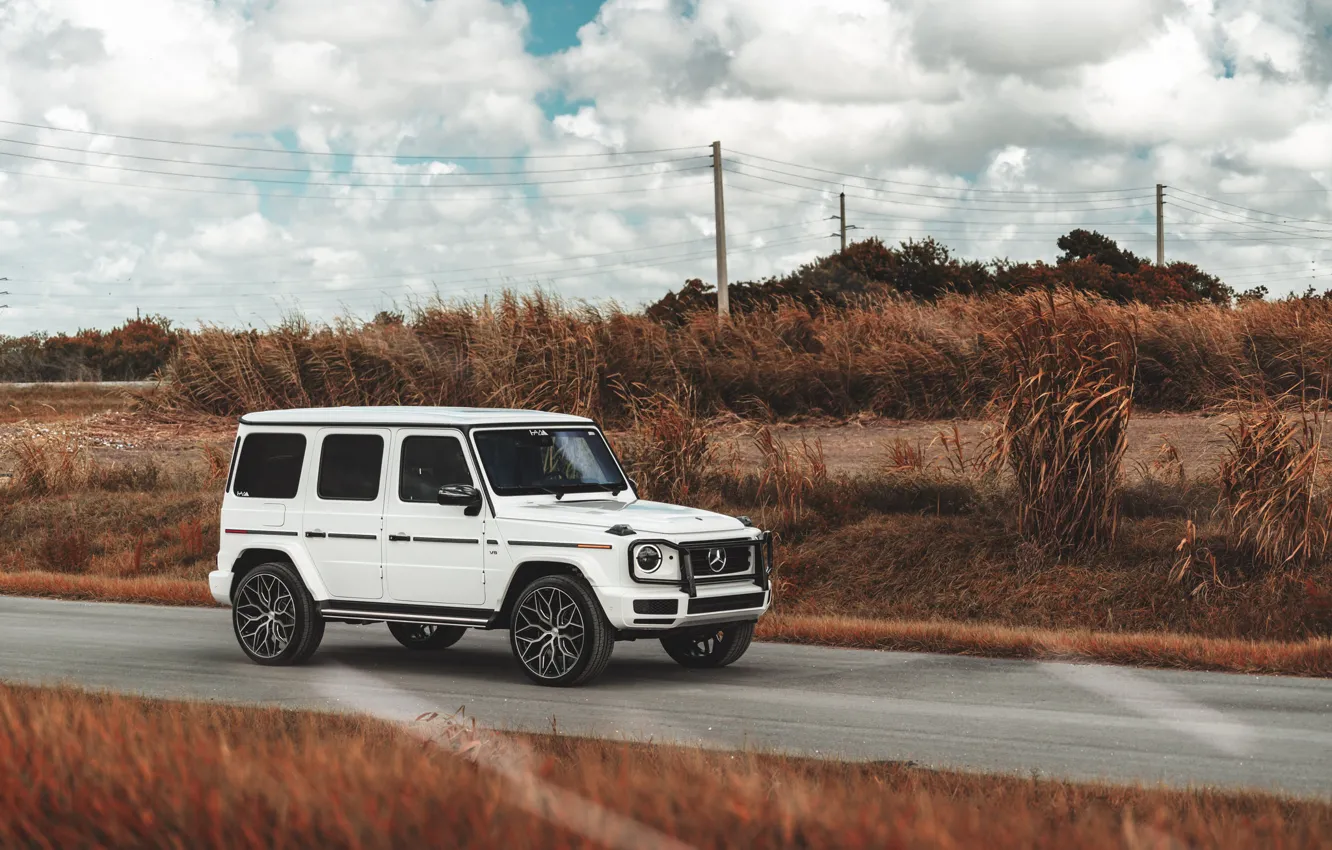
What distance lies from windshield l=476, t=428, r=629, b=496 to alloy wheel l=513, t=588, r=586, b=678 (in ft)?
3.22

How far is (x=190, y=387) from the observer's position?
32.2 metres

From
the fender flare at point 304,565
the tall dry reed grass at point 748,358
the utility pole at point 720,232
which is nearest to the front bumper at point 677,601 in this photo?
the fender flare at point 304,565

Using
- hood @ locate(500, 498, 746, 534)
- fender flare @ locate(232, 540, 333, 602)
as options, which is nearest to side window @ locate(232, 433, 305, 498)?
fender flare @ locate(232, 540, 333, 602)

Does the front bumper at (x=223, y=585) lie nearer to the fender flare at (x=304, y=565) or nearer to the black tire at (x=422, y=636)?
the fender flare at (x=304, y=565)

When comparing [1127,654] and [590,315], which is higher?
[590,315]

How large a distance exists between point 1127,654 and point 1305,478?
3749mm

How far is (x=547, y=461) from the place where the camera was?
1267 centimetres

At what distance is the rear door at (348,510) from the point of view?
1257 centimetres

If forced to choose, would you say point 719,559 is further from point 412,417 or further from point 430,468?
point 412,417

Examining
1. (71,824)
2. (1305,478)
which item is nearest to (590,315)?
(1305,478)

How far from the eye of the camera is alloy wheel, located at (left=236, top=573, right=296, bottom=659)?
13.1 m

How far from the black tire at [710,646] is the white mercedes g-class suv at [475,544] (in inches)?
0.5

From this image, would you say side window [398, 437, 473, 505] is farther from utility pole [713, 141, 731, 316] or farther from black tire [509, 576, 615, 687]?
utility pole [713, 141, 731, 316]

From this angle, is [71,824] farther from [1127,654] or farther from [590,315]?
[590,315]
